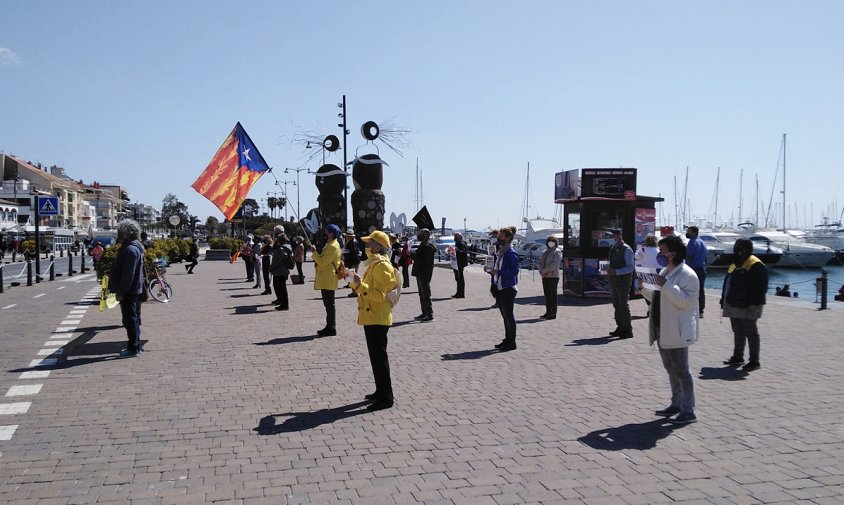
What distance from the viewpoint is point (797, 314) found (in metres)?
13.8

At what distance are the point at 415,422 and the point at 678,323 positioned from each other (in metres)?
2.61

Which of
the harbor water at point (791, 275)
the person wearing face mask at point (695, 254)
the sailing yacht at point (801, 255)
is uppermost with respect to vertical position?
the person wearing face mask at point (695, 254)

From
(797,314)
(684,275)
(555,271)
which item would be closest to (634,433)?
(684,275)

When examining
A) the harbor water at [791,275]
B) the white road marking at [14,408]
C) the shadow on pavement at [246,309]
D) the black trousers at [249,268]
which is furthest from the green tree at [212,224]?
the white road marking at [14,408]

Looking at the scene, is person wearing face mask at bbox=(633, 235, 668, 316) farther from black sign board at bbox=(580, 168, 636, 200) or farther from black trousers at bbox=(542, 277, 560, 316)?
black sign board at bbox=(580, 168, 636, 200)

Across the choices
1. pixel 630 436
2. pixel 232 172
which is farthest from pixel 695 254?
pixel 232 172

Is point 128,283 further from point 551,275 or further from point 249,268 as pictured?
point 249,268

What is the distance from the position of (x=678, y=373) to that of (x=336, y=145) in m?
33.8

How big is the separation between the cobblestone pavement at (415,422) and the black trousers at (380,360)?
249mm

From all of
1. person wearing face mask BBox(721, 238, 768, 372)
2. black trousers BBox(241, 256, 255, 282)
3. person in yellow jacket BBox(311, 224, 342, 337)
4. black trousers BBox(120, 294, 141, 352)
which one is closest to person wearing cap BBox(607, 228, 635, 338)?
person wearing face mask BBox(721, 238, 768, 372)

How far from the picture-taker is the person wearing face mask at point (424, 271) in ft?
42.9

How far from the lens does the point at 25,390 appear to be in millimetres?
7371

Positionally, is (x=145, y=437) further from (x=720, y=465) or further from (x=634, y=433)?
(x=720, y=465)

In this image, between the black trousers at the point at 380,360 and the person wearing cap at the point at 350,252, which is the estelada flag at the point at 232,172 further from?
the black trousers at the point at 380,360
